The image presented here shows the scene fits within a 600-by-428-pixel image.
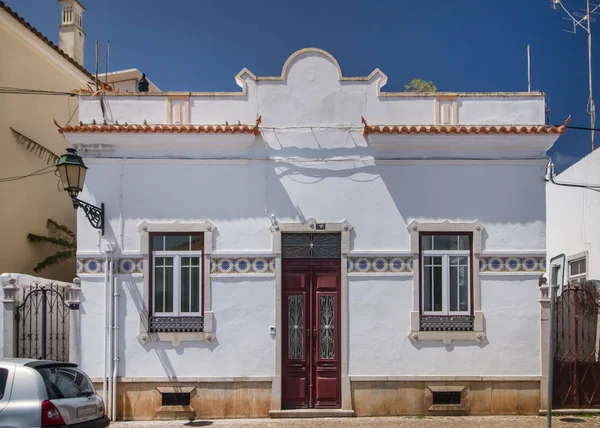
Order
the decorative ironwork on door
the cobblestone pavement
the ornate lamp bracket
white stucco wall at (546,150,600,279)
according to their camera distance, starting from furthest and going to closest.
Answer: white stucco wall at (546,150,600,279) < the decorative ironwork on door < the ornate lamp bracket < the cobblestone pavement

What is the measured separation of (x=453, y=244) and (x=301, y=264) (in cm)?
240

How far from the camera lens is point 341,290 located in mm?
10594

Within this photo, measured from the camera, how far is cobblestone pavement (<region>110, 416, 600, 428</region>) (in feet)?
32.6

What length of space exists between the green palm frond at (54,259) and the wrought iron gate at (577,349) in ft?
30.3

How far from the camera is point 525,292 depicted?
10.6m

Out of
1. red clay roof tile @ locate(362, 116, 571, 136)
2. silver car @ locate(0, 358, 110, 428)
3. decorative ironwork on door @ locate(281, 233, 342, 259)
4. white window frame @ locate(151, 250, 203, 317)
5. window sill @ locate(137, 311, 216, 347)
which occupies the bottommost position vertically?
silver car @ locate(0, 358, 110, 428)

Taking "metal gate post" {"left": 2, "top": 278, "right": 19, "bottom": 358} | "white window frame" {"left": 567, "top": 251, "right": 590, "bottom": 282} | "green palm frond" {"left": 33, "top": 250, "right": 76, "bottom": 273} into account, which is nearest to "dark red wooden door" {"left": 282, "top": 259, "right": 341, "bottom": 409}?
"metal gate post" {"left": 2, "top": 278, "right": 19, "bottom": 358}

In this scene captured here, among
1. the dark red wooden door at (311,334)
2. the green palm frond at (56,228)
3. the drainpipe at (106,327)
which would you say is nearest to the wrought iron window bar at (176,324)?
the drainpipe at (106,327)

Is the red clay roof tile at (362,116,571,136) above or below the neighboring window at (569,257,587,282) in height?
above

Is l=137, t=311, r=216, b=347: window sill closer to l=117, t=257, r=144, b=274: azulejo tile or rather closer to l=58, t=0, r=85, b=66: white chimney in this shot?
l=117, t=257, r=144, b=274: azulejo tile

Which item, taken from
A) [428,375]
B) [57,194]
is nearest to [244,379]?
[428,375]

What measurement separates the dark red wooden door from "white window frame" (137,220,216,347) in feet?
3.84

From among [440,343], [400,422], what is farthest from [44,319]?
[440,343]

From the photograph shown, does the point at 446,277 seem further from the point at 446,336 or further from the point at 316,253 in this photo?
the point at 316,253
